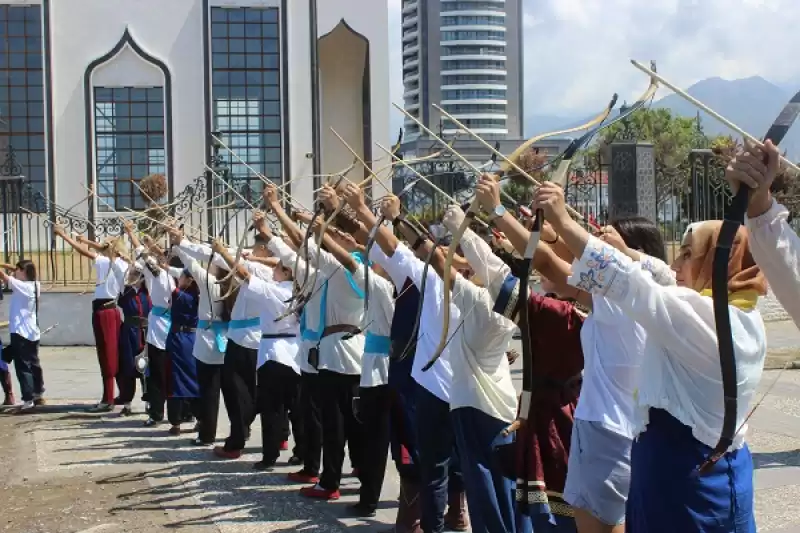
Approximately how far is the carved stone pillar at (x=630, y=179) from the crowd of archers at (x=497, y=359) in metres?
5.44

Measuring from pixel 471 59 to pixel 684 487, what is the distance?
15139cm

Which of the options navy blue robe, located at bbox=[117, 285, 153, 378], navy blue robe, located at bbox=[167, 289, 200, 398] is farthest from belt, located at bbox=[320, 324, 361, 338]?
navy blue robe, located at bbox=[117, 285, 153, 378]

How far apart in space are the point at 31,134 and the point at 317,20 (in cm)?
856

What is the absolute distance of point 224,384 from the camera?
344 inches

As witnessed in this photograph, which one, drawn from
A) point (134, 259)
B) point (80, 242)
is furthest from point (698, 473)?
point (80, 242)

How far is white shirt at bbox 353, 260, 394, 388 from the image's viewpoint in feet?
21.8

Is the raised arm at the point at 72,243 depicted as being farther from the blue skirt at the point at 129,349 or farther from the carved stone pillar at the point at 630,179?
the carved stone pillar at the point at 630,179

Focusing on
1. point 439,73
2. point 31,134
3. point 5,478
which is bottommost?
point 5,478

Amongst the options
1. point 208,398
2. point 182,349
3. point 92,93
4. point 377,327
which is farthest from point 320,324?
point 92,93

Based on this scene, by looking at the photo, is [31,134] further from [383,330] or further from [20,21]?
[383,330]

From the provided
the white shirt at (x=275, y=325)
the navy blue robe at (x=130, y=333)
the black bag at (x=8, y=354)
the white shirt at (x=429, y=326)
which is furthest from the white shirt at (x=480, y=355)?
the black bag at (x=8, y=354)

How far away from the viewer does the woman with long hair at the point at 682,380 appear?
324 cm

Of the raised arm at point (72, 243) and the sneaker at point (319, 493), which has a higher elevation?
the raised arm at point (72, 243)

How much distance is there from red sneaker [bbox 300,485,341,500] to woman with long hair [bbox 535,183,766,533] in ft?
13.3
